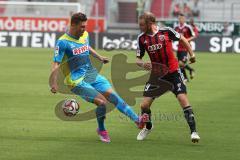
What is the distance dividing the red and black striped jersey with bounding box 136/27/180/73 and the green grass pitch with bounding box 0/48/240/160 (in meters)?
1.36

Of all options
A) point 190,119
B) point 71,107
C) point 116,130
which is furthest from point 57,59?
A: point 190,119

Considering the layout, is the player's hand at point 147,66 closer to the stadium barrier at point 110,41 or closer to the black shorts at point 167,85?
the black shorts at point 167,85

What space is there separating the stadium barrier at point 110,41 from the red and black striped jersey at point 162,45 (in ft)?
92.8

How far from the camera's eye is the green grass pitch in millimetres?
Result: 11562

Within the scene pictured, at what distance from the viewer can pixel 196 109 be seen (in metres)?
17.8

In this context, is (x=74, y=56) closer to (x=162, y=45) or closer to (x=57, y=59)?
(x=57, y=59)

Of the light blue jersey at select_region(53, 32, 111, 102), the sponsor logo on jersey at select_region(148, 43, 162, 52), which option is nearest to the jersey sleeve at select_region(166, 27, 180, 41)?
the sponsor logo on jersey at select_region(148, 43, 162, 52)

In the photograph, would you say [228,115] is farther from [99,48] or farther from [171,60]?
[99,48]

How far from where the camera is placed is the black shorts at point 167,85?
12766mm

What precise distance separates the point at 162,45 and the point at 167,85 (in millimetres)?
711

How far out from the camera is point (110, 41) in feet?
142

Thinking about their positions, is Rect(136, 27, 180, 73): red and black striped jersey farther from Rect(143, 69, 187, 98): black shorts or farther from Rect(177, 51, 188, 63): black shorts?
Rect(177, 51, 188, 63): black shorts

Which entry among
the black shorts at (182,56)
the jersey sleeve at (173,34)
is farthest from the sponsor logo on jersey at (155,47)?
the black shorts at (182,56)

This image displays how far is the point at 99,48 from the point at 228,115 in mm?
26659
